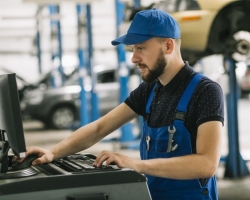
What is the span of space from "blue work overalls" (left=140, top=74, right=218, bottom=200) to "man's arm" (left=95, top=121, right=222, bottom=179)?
112 mm

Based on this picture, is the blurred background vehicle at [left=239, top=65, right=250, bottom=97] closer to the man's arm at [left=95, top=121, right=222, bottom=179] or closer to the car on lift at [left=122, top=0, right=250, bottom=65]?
the car on lift at [left=122, top=0, right=250, bottom=65]

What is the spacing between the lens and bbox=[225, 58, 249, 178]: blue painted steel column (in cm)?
667

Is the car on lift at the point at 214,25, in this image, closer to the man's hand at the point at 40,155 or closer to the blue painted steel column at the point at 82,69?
the man's hand at the point at 40,155

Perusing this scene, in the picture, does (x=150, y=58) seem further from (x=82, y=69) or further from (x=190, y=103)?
(x=82, y=69)

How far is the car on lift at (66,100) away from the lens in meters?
13.8

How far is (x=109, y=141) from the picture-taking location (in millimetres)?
10742

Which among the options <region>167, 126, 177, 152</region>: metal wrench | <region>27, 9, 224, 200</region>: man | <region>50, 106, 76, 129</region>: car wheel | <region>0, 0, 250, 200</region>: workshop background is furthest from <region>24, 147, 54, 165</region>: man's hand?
<region>50, 106, 76, 129</region>: car wheel

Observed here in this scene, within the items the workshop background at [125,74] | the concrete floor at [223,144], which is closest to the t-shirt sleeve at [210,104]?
the workshop background at [125,74]

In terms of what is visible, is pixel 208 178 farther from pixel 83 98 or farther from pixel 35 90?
pixel 35 90

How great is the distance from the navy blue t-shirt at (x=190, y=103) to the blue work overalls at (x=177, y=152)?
28 millimetres

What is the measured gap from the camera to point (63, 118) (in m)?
14.3

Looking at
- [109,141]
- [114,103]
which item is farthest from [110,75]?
[109,141]

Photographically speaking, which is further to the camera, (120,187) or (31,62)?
(31,62)

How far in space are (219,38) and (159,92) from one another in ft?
14.0
